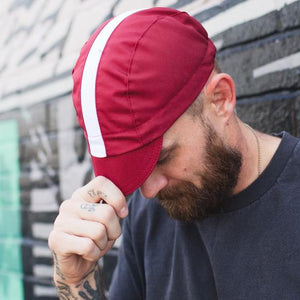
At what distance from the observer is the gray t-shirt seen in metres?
1.18

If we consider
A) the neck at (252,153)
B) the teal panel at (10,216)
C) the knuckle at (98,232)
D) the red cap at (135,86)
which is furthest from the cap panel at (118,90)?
the teal panel at (10,216)

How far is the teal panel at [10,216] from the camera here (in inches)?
131

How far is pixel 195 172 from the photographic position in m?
1.30

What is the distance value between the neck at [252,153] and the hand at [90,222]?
14.5 inches

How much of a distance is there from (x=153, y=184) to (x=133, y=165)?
12 centimetres

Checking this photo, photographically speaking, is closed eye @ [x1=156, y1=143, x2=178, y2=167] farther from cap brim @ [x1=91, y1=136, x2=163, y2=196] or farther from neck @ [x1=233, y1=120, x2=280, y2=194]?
neck @ [x1=233, y1=120, x2=280, y2=194]

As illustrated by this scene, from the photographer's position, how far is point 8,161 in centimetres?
345

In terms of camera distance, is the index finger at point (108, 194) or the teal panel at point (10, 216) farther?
the teal panel at point (10, 216)

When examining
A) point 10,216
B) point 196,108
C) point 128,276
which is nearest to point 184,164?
point 196,108

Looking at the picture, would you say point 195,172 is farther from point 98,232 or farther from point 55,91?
point 55,91

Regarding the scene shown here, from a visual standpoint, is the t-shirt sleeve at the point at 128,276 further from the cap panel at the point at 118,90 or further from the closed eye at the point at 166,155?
the cap panel at the point at 118,90

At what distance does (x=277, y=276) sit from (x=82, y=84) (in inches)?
29.1

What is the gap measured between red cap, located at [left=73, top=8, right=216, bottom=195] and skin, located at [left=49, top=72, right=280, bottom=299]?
5 cm

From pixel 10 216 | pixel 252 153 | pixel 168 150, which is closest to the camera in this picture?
pixel 168 150
